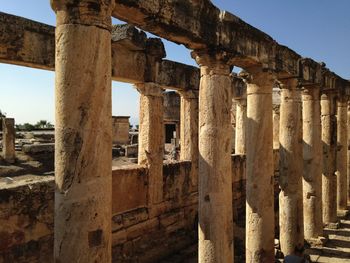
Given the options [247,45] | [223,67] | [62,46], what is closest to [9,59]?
[62,46]

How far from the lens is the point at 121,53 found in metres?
9.24

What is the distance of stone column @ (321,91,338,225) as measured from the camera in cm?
1230

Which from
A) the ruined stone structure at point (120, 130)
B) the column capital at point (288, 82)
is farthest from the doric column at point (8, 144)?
the column capital at point (288, 82)

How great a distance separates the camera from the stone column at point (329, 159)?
12.3m

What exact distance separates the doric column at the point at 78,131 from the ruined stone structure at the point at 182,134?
0.01 m

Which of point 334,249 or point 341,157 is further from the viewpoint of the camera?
point 341,157

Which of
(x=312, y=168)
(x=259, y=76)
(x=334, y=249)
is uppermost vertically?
(x=259, y=76)

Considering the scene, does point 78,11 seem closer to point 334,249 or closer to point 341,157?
point 334,249

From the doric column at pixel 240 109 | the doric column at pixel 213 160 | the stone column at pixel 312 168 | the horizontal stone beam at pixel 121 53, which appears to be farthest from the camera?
the doric column at pixel 240 109

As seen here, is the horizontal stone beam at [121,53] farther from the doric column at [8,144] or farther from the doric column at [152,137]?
the doric column at [8,144]

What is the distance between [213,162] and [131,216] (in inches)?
148

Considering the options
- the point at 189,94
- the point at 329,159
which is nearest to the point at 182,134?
the point at 189,94

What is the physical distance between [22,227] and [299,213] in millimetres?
6880

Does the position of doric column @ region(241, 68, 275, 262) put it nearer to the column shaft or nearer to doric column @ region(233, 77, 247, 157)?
the column shaft
